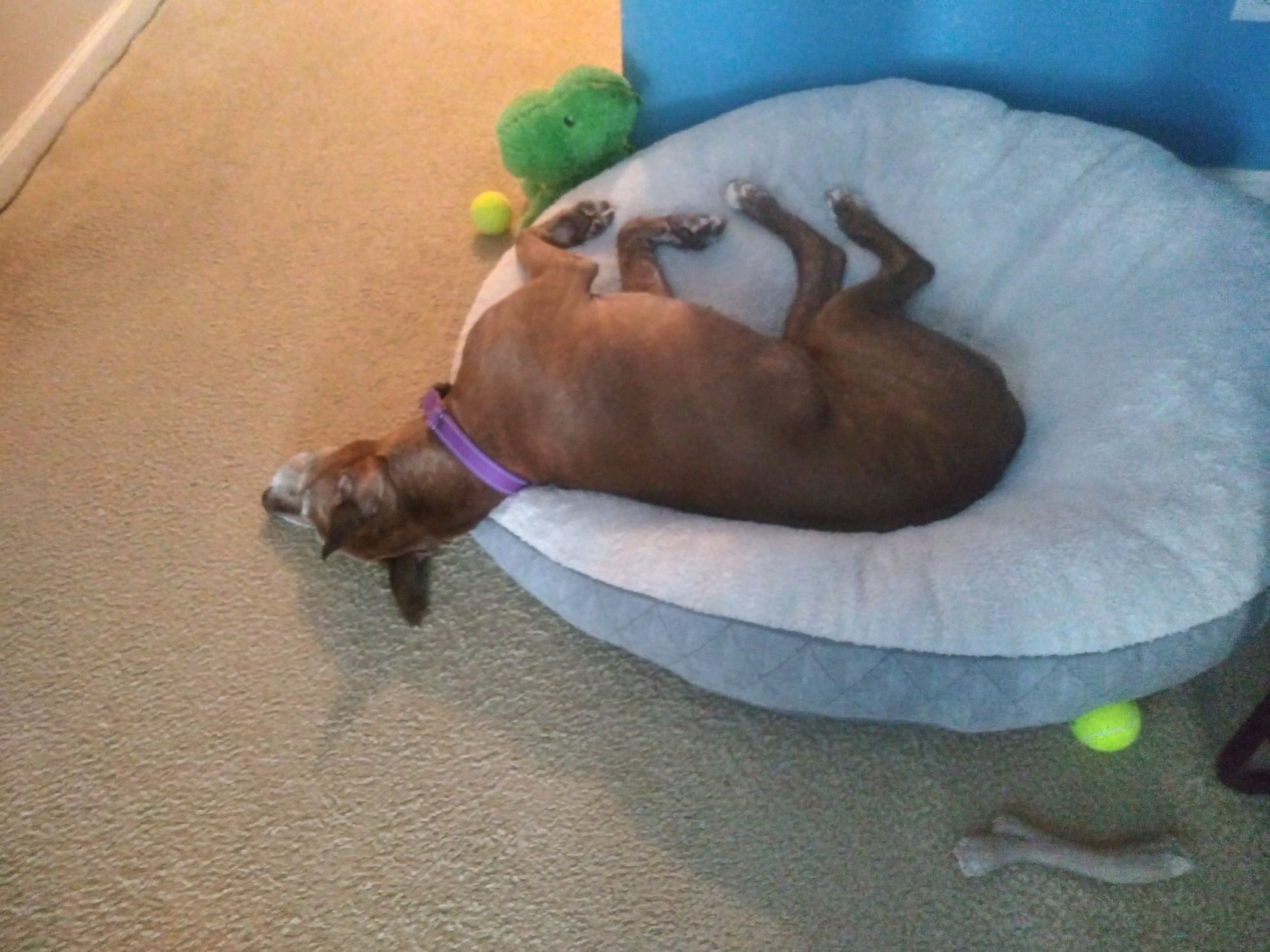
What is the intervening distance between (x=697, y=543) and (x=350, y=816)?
0.85m

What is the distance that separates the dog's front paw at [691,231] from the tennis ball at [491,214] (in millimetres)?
611

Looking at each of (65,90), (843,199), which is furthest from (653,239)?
(65,90)

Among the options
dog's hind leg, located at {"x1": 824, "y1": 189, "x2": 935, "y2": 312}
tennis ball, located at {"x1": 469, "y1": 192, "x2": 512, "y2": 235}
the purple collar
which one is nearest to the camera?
the purple collar

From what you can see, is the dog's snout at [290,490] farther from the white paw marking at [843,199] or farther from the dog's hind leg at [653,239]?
the white paw marking at [843,199]

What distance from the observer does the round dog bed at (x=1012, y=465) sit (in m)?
1.62

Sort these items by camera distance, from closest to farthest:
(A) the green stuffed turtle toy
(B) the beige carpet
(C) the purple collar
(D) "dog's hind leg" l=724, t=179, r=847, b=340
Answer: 1. (B) the beige carpet
2. (C) the purple collar
3. (D) "dog's hind leg" l=724, t=179, r=847, b=340
4. (A) the green stuffed turtle toy

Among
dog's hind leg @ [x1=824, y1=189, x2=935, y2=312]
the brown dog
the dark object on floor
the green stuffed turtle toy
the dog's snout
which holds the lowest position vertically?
the dark object on floor

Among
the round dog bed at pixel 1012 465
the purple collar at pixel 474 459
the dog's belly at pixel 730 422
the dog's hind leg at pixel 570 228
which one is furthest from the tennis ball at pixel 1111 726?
the dog's hind leg at pixel 570 228

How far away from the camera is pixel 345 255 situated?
2.71 meters

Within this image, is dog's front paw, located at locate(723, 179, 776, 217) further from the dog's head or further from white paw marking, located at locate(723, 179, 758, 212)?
the dog's head

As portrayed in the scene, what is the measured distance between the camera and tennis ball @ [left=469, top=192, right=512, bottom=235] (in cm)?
265

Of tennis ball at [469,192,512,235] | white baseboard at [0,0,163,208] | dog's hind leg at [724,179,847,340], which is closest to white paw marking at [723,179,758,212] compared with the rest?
dog's hind leg at [724,179,847,340]

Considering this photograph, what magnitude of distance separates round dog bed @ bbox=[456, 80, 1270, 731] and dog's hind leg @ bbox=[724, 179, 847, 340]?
37 millimetres

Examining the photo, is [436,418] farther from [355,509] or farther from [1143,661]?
[1143,661]
